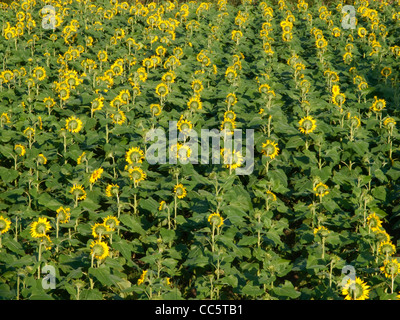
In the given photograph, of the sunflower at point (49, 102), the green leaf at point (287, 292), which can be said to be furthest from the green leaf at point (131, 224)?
the sunflower at point (49, 102)

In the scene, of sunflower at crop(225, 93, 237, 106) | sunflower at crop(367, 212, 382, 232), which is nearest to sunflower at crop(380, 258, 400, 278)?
sunflower at crop(367, 212, 382, 232)

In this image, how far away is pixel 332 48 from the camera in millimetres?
8977

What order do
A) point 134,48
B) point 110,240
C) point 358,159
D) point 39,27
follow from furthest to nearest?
point 39,27
point 134,48
point 358,159
point 110,240

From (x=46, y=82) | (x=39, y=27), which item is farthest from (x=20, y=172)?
(x=39, y=27)

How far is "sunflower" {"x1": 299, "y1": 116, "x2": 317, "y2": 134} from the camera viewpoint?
17.8 ft

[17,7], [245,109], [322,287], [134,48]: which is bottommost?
[322,287]

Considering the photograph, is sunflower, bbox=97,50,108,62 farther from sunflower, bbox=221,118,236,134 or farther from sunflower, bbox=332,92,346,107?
sunflower, bbox=332,92,346,107

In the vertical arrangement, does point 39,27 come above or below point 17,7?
below

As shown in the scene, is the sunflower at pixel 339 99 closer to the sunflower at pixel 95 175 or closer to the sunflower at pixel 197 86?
the sunflower at pixel 197 86

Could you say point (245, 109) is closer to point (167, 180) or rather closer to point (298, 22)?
point (167, 180)

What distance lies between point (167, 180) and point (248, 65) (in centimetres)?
373

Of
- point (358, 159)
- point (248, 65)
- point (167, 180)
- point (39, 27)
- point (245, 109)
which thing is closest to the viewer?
point (167, 180)

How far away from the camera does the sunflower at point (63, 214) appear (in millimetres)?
4273

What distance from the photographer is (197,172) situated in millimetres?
5078
